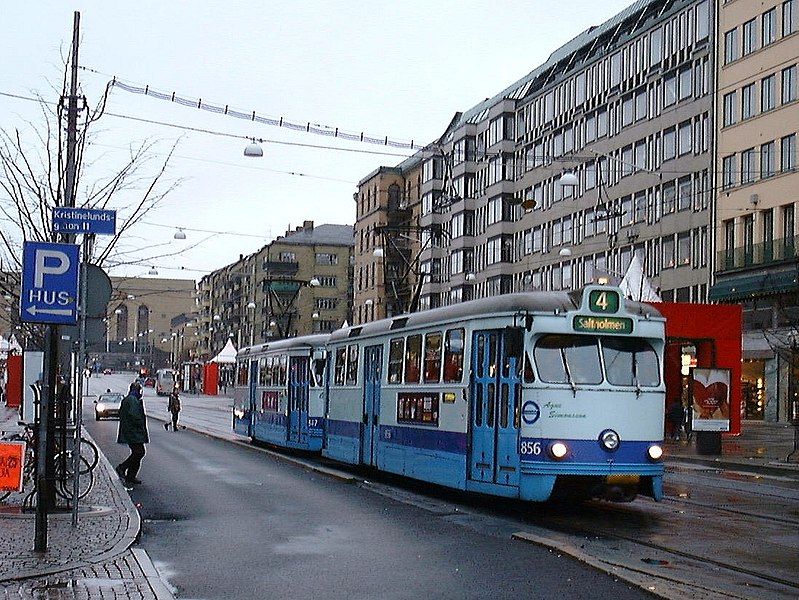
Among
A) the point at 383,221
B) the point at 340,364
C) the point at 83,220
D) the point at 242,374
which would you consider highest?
the point at 383,221

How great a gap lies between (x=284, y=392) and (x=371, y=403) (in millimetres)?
8495

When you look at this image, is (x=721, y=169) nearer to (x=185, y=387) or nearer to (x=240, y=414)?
(x=240, y=414)

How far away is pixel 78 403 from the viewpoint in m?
14.2

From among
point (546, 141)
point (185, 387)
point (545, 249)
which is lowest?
point (185, 387)

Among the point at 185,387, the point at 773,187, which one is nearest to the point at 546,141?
the point at 773,187

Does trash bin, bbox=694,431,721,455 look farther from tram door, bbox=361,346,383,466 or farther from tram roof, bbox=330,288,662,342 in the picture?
tram roof, bbox=330,288,662,342

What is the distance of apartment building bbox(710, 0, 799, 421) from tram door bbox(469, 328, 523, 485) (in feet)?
108

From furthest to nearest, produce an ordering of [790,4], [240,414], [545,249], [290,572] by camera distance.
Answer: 1. [545,249]
2. [790,4]
3. [240,414]
4. [290,572]

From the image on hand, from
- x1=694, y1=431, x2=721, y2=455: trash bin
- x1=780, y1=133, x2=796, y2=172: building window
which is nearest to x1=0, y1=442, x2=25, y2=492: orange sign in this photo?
x1=694, y1=431, x2=721, y2=455: trash bin

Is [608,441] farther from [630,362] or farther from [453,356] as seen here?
[453,356]

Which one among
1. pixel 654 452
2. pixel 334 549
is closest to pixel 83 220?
pixel 334 549

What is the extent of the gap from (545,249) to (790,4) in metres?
26.9

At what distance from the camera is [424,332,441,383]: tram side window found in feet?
63.1

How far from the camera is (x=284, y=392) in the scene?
30.9 m
